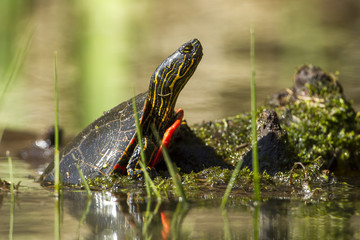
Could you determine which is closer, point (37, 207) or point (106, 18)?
point (37, 207)

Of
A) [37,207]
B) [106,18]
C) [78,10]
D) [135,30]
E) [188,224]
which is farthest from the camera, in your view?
[78,10]

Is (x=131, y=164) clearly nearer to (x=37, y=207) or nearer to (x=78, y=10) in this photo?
(x=37, y=207)


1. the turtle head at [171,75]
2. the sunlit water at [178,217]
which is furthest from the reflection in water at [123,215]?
the turtle head at [171,75]

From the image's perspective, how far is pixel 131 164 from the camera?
3.96m

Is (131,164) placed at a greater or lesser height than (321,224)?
greater

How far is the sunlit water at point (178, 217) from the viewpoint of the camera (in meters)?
2.42

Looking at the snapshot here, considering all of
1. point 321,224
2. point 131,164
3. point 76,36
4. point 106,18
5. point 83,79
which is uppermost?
point 106,18

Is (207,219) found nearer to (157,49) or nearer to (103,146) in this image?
(103,146)

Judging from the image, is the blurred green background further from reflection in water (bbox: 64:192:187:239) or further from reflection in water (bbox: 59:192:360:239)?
reflection in water (bbox: 59:192:360:239)

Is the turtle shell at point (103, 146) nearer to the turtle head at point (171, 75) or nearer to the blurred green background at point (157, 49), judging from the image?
the turtle head at point (171, 75)

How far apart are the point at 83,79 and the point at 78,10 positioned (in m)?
9.92

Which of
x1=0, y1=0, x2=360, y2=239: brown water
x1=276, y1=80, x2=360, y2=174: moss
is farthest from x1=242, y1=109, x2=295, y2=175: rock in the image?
x1=0, y1=0, x2=360, y2=239: brown water

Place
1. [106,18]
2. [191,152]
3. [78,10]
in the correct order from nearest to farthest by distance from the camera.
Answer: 1. [191,152]
2. [106,18]
3. [78,10]

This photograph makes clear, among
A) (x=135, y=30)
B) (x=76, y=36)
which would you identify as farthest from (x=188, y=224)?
(x=135, y=30)
